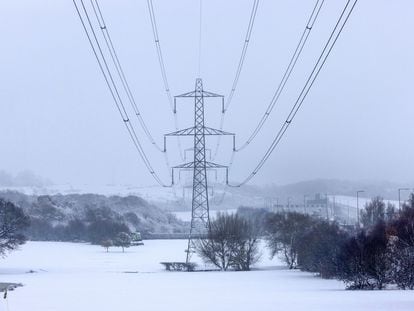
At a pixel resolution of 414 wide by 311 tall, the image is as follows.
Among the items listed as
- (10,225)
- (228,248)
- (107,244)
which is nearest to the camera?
(10,225)

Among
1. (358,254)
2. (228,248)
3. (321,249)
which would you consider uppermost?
(228,248)

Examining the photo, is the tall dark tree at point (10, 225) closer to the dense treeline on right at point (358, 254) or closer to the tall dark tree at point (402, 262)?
the dense treeline on right at point (358, 254)

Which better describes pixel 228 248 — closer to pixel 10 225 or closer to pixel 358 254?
pixel 10 225

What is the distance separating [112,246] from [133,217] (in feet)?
190

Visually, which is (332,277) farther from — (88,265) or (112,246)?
(112,246)

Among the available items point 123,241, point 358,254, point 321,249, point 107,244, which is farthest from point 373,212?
point 358,254

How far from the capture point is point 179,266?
83125 mm

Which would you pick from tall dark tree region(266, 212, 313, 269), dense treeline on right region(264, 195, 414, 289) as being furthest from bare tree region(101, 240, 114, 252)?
dense treeline on right region(264, 195, 414, 289)

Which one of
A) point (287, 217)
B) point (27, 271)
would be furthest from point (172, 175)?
point (287, 217)

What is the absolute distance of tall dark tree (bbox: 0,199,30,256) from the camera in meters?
80.2

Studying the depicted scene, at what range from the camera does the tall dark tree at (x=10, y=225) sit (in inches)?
3157

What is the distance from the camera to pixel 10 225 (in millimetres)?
81625

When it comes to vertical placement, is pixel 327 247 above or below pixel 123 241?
below

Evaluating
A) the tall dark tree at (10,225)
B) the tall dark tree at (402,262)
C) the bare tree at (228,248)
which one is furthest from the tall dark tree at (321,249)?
the tall dark tree at (10,225)
